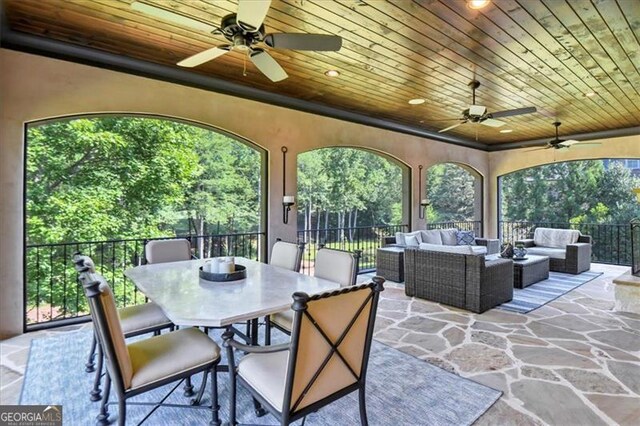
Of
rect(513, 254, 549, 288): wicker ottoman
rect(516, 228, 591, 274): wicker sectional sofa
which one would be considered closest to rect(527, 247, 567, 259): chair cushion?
rect(516, 228, 591, 274): wicker sectional sofa

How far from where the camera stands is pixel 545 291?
5.37m

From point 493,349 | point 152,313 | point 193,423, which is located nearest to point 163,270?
point 152,313

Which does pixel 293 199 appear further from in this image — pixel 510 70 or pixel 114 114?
pixel 510 70

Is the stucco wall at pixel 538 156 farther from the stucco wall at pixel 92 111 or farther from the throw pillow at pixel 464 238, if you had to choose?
the stucco wall at pixel 92 111

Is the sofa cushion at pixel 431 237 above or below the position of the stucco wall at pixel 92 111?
below

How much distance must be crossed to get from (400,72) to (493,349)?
3239 mm

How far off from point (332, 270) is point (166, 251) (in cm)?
188

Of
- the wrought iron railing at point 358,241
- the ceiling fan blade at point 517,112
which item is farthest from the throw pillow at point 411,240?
the ceiling fan blade at point 517,112

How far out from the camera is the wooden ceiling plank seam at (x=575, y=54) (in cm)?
282

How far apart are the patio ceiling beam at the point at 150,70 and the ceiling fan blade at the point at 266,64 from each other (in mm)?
1725

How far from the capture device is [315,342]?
161 centimetres

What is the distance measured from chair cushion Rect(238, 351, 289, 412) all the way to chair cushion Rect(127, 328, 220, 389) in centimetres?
30

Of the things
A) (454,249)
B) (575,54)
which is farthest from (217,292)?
(575,54)

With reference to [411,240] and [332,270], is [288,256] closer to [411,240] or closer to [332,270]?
[332,270]
